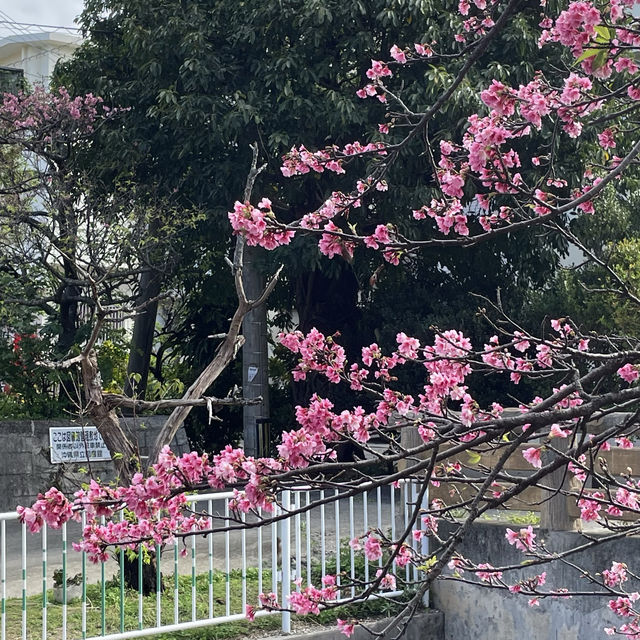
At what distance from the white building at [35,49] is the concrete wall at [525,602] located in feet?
70.1

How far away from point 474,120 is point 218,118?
28.0 ft

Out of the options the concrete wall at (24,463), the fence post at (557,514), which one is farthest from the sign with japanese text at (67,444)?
the fence post at (557,514)

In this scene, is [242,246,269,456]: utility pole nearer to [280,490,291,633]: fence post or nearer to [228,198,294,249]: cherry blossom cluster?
[280,490,291,633]: fence post

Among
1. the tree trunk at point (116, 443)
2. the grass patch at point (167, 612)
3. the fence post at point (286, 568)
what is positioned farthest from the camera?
the tree trunk at point (116, 443)

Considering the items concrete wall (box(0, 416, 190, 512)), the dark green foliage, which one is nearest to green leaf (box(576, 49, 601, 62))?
the dark green foliage

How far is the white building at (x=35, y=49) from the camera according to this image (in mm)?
27547

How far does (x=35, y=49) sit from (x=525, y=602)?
2508 cm

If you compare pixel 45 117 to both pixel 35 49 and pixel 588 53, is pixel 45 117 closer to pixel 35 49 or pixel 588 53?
pixel 588 53

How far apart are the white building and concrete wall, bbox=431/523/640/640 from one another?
70.1 feet

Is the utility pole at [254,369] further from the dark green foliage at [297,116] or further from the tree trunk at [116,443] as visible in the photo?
the tree trunk at [116,443]

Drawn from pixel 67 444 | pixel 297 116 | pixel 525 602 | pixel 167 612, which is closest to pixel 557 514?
pixel 525 602

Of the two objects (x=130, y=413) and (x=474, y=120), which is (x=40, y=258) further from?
(x=474, y=120)

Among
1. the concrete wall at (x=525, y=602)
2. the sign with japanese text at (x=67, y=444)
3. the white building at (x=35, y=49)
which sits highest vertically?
the white building at (x=35, y=49)

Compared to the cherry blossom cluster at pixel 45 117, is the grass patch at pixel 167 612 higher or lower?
lower
